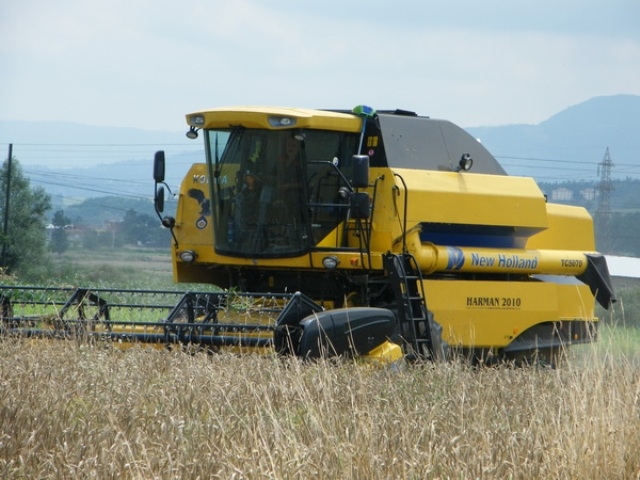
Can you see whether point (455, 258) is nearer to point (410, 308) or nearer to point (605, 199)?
point (410, 308)

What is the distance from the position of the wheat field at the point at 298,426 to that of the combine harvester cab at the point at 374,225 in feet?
10.0

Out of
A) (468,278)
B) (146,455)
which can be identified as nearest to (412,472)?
(146,455)

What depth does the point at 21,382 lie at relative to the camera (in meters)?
5.95

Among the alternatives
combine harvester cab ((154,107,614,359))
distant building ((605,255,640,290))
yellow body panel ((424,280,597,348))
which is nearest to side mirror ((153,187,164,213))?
combine harvester cab ((154,107,614,359))

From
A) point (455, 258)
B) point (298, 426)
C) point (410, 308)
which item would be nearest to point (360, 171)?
point (410, 308)

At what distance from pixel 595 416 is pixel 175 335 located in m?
4.15

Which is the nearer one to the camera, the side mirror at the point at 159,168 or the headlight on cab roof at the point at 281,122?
the headlight on cab roof at the point at 281,122

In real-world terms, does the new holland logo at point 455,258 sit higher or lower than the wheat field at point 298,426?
higher

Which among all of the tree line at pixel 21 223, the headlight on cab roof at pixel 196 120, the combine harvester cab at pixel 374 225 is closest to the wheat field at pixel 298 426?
the combine harvester cab at pixel 374 225

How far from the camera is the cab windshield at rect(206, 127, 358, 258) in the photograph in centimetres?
994

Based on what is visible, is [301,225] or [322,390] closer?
[322,390]

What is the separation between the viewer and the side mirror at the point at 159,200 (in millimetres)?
10383

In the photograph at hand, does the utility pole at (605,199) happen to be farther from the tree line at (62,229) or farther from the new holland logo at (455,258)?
the new holland logo at (455,258)

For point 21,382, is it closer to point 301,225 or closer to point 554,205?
point 301,225
